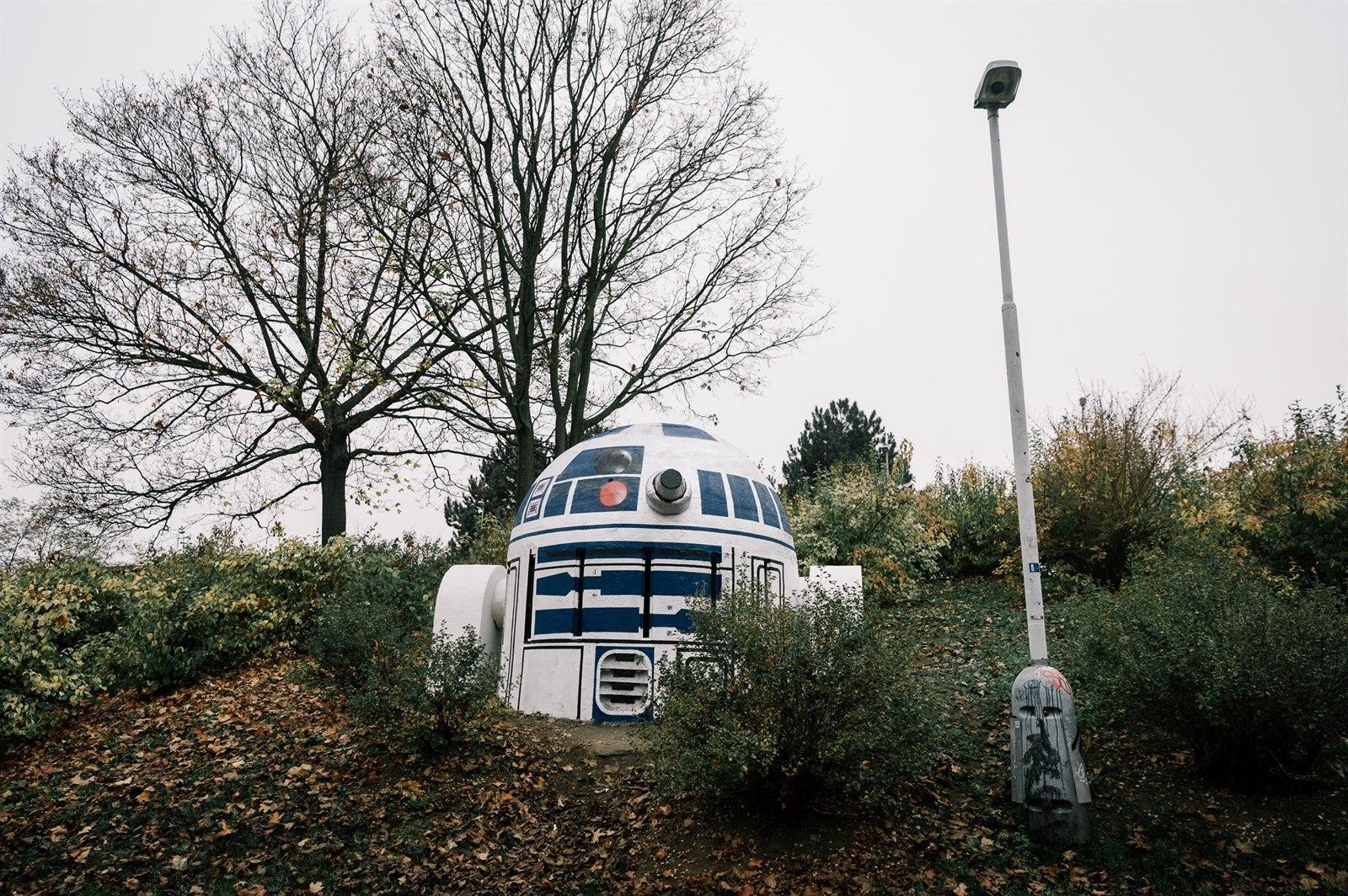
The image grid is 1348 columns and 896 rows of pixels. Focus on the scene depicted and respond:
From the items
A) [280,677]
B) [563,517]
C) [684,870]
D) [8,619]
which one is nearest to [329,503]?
[280,677]

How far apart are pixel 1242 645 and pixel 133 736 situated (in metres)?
12.6

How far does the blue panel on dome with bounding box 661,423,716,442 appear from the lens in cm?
1288

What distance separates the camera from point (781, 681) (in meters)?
7.82

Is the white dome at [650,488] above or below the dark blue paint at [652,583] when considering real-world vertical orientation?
above

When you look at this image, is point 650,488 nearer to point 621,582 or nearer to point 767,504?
point 621,582

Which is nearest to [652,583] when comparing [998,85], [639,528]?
[639,528]

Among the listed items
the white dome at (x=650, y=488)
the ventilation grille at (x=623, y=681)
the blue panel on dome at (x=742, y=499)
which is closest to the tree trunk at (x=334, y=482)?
the white dome at (x=650, y=488)

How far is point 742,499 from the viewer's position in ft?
39.3

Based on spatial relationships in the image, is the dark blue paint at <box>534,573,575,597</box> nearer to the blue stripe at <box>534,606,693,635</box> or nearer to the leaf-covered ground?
the blue stripe at <box>534,606,693,635</box>

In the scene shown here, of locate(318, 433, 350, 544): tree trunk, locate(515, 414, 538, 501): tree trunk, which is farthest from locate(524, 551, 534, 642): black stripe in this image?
locate(318, 433, 350, 544): tree trunk

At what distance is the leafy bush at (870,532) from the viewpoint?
57.2 feet

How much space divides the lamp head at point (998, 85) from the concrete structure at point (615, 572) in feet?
17.8

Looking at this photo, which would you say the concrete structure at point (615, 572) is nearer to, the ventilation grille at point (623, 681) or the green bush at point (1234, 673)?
the ventilation grille at point (623, 681)

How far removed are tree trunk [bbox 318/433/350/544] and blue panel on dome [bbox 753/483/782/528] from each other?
9.59 metres
